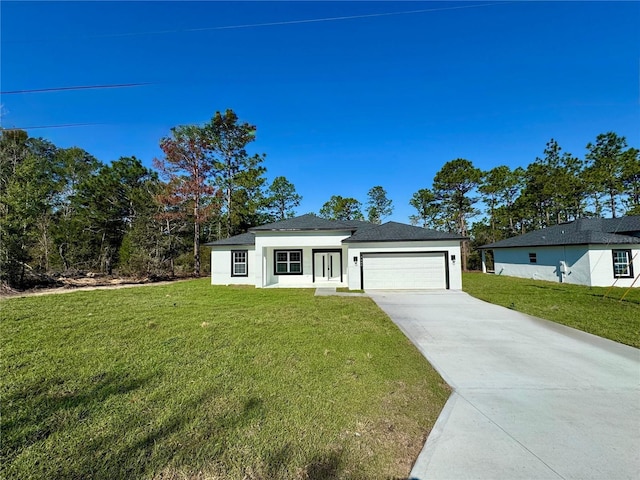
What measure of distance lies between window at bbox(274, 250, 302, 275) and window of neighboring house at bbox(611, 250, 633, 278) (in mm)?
17161

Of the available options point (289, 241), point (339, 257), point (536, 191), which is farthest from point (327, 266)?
point (536, 191)

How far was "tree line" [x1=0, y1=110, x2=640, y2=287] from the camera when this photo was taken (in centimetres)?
1716

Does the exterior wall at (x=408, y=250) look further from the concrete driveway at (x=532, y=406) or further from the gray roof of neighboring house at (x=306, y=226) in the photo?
the concrete driveway at (x=532, y=406)

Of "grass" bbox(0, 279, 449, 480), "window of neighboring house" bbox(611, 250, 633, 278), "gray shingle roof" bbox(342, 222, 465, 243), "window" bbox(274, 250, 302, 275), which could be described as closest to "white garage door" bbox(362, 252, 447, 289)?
"gray shingle roof" bbox(342, 222, 465, 243)

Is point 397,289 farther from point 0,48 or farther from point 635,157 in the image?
point 635,157

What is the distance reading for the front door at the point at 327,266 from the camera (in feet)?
50.3

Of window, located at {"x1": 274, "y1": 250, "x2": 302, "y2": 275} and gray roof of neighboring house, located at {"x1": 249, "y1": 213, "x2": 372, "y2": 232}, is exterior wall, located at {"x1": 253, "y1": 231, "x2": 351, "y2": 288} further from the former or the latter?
window, located at {"x1": 274, "y1": 250, "x2": 302, "y2": 275}

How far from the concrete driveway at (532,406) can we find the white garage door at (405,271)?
6.45 meters

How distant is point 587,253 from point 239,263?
19.5m

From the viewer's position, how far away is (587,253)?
14.5m

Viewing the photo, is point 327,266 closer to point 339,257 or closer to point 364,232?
point 339,257

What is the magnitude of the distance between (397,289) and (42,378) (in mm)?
11591

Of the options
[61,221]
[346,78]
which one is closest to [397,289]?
[346,78]

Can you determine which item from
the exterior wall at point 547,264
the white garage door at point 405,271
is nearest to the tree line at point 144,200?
the white garage door at point 405,271
